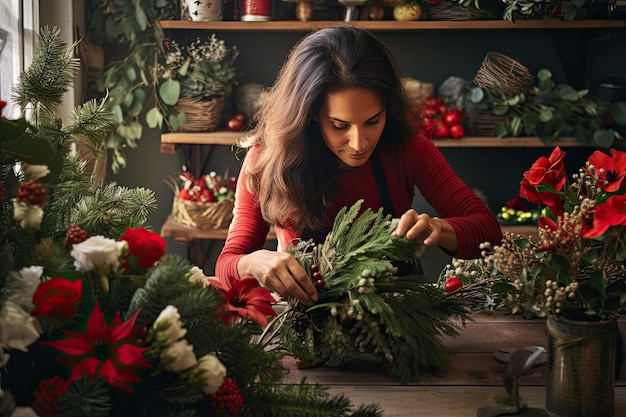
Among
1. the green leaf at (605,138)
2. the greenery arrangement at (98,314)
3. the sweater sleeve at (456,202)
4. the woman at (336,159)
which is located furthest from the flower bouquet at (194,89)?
the greenery arrangement at (98,314)

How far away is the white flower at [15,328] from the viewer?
74 cm

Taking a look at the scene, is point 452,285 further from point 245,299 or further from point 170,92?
point 170,92

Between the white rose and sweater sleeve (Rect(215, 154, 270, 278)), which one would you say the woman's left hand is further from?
the white rose

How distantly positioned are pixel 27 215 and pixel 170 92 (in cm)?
233

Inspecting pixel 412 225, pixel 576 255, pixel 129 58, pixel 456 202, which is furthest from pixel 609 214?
pixel 129 58

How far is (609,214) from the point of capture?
104 centimetres

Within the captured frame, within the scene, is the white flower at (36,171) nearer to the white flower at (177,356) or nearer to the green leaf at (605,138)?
the white flower at (177,356)

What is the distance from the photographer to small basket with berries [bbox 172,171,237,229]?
3105mm

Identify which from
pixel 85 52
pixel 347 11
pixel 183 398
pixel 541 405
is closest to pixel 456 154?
pixel 347 11

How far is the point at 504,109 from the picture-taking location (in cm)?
309

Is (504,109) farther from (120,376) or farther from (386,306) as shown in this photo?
(120,376)

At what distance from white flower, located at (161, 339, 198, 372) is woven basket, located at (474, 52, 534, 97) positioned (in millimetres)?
2546

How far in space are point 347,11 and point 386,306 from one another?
2082 mm

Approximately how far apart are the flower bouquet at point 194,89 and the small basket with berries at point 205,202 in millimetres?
210
